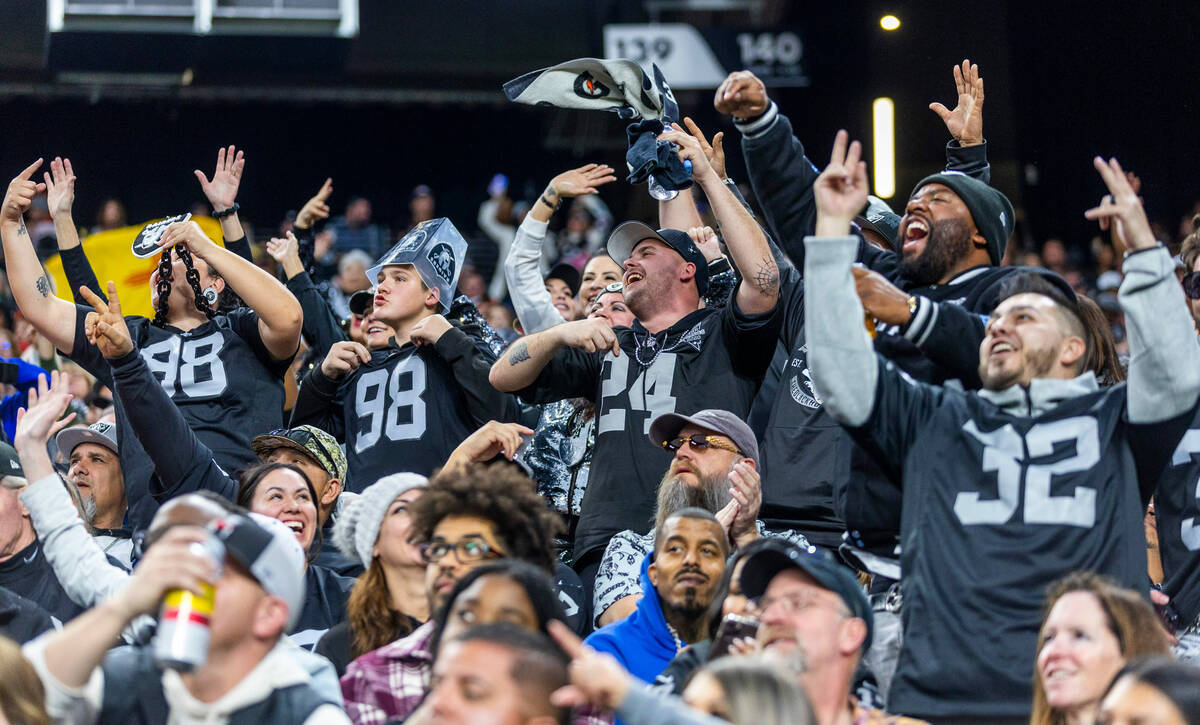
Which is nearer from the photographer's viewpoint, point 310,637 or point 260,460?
point 310,637

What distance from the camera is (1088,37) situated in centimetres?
1043

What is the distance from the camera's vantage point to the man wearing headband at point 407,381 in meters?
6.03

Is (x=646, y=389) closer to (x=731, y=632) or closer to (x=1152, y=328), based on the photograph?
(x=731, y=632)

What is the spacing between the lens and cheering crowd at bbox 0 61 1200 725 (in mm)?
3273

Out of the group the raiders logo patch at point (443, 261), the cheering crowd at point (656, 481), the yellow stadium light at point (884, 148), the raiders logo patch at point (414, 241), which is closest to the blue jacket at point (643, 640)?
the cheering crowd at point (656, 481)

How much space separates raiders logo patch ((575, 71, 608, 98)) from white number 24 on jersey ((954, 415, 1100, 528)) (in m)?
2.61

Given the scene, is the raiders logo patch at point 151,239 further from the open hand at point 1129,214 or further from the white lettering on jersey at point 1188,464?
the white lettering on jersey at point 1188,464

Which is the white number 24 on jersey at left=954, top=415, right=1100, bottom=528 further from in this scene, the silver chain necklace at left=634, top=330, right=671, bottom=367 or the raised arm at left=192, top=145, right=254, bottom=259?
the raised arm at left=192, top=145, right=254, bottom=259

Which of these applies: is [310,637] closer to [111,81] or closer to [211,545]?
[211,545]

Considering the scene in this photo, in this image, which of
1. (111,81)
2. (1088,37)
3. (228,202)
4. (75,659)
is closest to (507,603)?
(75,659)

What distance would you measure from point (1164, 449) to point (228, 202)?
13.8 ft

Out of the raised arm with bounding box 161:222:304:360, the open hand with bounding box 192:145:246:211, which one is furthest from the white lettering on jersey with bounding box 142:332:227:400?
the open hand with bounding box 192:145:246:211

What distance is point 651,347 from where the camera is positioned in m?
5.83

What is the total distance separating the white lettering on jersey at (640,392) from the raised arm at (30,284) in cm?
208
